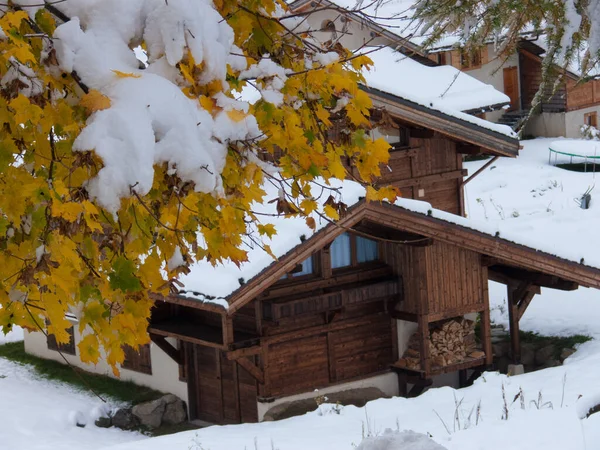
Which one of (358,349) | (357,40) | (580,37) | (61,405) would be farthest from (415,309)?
(580,37)

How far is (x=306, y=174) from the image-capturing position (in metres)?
5.22

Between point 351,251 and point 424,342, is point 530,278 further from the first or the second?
point 351,251

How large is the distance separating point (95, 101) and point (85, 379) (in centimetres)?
1549

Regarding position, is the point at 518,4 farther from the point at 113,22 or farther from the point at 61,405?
the point at 61,405

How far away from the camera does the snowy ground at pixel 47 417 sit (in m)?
15.1

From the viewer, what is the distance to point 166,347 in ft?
55.1

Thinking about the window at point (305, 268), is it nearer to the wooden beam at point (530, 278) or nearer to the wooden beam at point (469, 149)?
the wooden beam at point (530, 278)

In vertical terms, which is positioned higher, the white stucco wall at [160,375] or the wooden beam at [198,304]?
the wooden beam at [198,304]

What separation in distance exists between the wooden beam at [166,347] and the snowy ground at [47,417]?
1.47m

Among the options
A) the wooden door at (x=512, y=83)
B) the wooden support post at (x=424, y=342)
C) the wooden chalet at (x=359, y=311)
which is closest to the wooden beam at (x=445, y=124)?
the wooden chalet at (x=359, y=311)

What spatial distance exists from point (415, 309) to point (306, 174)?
1174 cm

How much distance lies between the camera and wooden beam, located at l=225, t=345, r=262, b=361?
1501 cm

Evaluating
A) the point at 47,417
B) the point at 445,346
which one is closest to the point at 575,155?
the point at 445,346

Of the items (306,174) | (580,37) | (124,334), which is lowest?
(124,334)
